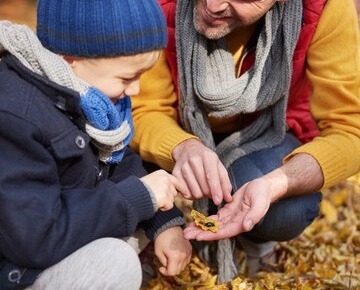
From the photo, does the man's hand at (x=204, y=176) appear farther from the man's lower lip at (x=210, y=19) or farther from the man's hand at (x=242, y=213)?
the man's lower lip at (x=210, y=19)

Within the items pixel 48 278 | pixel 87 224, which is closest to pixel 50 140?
pixel 87 224

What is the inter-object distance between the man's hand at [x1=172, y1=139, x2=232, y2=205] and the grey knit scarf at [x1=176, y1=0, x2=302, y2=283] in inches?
9.8

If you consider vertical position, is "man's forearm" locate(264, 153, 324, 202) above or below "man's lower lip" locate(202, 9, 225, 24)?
below

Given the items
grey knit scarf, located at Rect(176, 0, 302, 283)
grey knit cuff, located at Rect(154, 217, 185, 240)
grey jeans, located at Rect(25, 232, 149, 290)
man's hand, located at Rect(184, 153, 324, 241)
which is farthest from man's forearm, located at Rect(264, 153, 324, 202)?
grey jeans, located at Rect(25, 232, 149, 290)

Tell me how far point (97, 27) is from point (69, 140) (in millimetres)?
315

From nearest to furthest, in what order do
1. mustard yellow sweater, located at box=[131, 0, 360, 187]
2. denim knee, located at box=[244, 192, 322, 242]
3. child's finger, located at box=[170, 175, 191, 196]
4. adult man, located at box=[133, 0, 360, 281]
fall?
child's finger, located at box=[170, 175, 191, 196] → adult man, located at box=[133, 0, 360, 281] → mustard yellow sweater, located at box=[131, 0, 360, 187] → denim knee, located at box=[244, 192, 322, 242]

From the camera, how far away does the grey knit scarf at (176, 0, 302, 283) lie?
2279 mm

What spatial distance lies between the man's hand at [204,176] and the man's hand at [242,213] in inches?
1.9

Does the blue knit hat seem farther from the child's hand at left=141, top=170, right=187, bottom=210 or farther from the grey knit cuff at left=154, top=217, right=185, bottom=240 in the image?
the grey knit cuff at left=154, top=217, right=185, bottom=240

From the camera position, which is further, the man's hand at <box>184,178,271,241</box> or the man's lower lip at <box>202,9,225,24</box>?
the man's lower lip at <box>202,9,225,24</box>

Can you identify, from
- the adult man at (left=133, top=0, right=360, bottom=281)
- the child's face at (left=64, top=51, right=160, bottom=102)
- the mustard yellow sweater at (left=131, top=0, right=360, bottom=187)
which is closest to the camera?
the child's face at (left=64, top=51, right=160, bottom=102)

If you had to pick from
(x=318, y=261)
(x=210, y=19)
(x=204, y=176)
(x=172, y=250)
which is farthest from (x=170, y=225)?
(x=318, y=261)

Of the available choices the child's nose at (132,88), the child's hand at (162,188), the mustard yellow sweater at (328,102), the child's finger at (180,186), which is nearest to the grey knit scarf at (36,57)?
the child's nose at (132,88)

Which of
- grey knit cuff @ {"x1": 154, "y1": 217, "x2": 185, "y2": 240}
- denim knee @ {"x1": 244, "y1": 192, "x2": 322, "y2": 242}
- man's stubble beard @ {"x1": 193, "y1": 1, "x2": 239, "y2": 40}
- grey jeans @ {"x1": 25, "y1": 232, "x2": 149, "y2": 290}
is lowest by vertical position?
denim knee @ {"x1": 244, "y1": 192, "x2": 322, "y2": 242}
